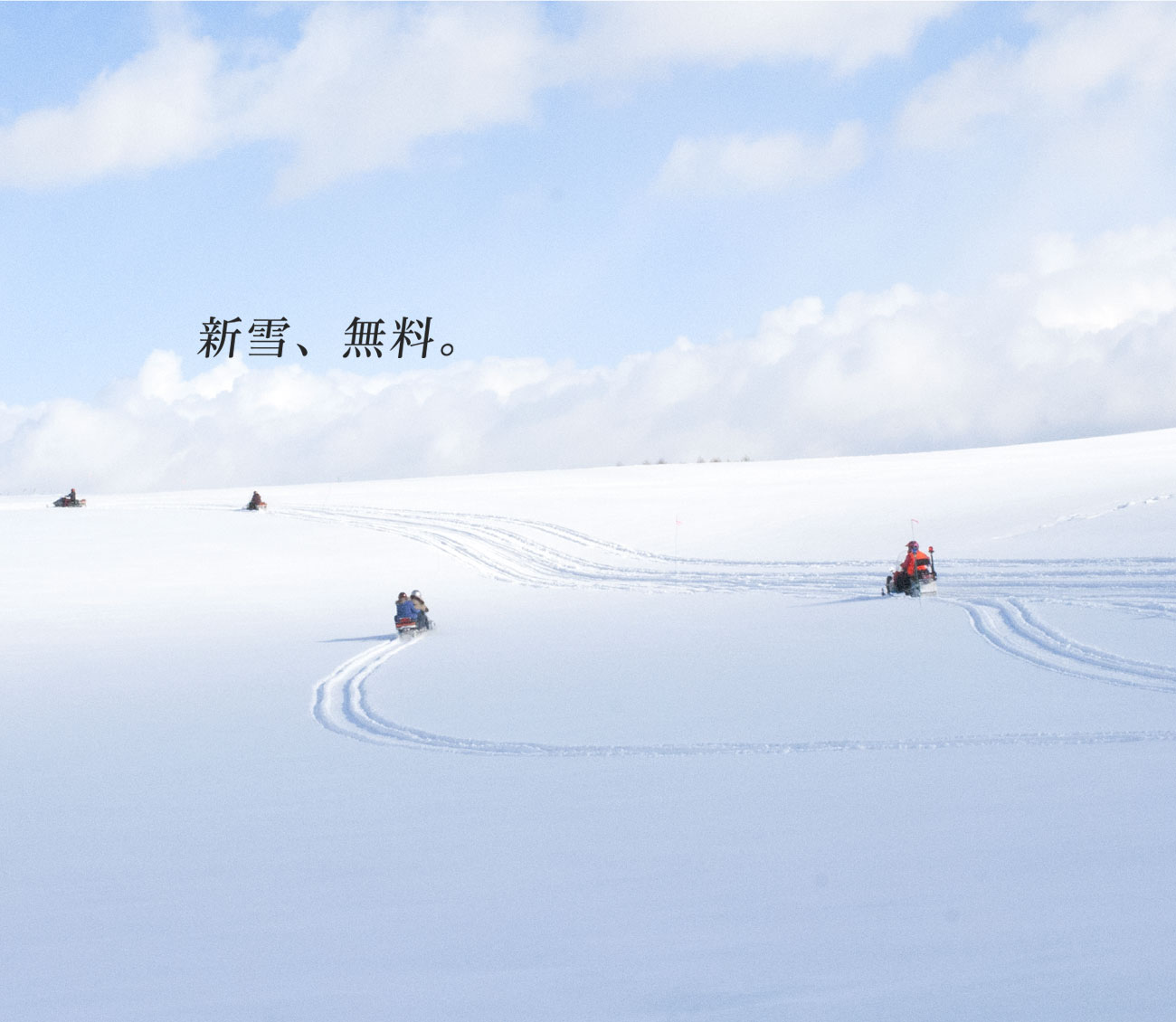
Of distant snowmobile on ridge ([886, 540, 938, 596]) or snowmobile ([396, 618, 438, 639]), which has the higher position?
distant snowmobile on ridge ([886, 540, 938, 596])

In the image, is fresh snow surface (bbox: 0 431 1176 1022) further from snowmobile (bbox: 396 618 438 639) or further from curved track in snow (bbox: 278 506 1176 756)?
snowmobile (bbox: 396 618 438 639)

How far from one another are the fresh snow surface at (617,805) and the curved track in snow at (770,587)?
10 centimetres

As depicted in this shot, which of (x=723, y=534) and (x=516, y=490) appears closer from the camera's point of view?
(x=723, y=534)

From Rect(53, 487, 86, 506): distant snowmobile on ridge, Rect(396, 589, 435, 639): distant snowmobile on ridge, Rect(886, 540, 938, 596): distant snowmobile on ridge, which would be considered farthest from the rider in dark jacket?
Rect(53, 487, 86, 506): distant snowmobile on ridge

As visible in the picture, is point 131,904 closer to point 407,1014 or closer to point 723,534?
point 407,1014

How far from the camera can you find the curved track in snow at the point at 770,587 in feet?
34.5

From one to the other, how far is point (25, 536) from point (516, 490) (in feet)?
54.7

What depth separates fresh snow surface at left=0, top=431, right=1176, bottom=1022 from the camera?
548cm

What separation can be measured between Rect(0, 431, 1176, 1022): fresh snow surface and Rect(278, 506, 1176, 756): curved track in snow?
0.32ft

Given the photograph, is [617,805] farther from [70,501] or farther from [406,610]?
[70,501]

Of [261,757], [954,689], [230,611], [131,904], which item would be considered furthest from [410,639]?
[131,904]

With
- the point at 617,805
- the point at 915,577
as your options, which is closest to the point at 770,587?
the point at 915,577

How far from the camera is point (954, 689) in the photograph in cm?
1179

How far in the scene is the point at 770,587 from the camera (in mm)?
22109
